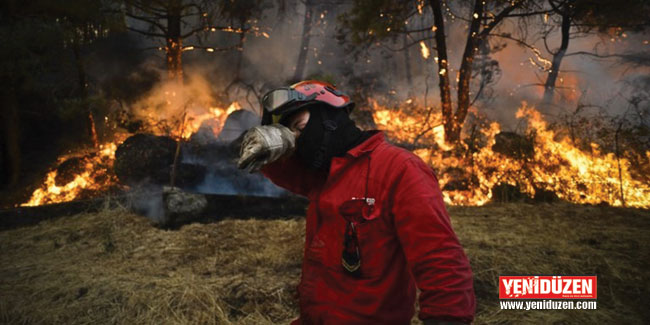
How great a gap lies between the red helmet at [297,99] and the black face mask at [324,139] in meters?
0.08

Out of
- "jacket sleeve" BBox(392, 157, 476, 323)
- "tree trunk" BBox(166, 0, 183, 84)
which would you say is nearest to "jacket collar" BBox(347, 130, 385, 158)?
"jacket sleeve" BBox(392, 157, 476, 323)

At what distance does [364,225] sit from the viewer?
167 centimetres

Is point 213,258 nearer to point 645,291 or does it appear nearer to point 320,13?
point 645,291

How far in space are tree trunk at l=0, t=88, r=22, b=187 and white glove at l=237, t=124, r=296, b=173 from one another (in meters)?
A: 12.2

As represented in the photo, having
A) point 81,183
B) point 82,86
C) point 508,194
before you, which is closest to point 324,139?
point 508,194

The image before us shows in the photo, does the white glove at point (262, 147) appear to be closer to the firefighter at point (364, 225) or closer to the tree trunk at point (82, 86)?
the firefighter at point (364, 225)

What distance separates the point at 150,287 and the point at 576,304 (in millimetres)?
4530

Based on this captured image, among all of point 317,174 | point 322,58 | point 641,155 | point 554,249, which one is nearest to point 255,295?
point 317,174

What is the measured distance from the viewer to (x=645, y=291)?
353 centimetres

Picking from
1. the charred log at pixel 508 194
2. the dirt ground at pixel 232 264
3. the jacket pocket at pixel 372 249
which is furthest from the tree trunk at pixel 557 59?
the jacket pocket at pixel 372 249

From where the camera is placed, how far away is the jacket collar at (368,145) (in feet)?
5.90

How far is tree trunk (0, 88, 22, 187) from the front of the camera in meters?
10.2

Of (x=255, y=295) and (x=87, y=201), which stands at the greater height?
(x=87, y=201)

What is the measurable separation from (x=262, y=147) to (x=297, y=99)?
0.42m
